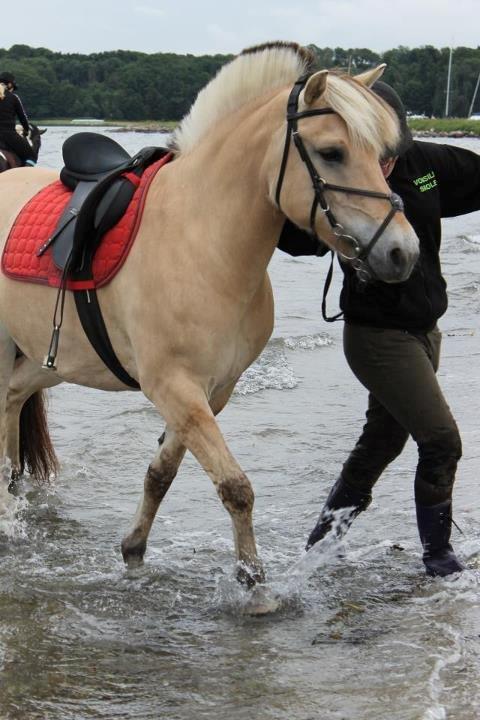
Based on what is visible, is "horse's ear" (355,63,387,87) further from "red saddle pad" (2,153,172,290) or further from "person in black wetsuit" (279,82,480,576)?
"red saddle pad" (2,153,172,290)

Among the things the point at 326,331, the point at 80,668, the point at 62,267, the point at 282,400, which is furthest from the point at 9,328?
the point at 326,331

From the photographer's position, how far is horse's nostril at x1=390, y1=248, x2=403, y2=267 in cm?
382

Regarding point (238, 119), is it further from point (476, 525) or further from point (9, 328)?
point (476, 525)

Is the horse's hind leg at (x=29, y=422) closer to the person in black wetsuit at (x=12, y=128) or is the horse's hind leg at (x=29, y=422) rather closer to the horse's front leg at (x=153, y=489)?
the horse's front leg at (x=153, y=489)

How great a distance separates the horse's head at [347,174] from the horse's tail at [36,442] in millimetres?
2854

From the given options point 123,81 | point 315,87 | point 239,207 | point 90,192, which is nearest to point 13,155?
point 90,192

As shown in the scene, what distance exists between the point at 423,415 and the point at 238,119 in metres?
1.48

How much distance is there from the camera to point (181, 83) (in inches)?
3410

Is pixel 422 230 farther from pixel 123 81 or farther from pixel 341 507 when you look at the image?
pixel 123 81

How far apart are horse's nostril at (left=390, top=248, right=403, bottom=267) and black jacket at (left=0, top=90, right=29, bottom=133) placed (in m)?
10.2

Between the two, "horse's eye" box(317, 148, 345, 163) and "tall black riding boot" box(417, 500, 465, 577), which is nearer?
"horse's eye" box(317, 148, 345, 163)

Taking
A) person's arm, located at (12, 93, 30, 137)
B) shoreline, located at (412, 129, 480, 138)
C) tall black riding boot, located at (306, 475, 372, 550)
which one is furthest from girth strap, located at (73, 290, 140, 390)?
shoreline, located at (412, 129, 480, 138)

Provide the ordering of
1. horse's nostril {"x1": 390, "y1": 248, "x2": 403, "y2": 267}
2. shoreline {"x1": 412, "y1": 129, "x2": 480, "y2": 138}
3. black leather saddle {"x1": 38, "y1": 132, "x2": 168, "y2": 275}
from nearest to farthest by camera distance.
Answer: horse's nostril {"x1": 390, "y1": 248, "x2": 403, "y2": 267} → black leather saddle {"x1": 38, "y1": 132, "x2": 168, "y2": 275} → shoreline {"x1": 412, "y1": 129, "x2": 480, "y2": 138}

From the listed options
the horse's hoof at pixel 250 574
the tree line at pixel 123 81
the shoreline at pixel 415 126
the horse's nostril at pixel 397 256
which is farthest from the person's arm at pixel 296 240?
the shoreline at pixel 415 126
